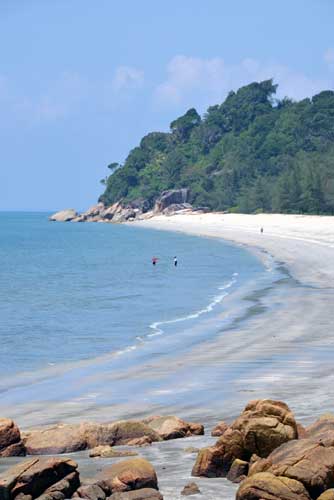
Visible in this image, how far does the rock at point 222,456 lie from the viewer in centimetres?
1299

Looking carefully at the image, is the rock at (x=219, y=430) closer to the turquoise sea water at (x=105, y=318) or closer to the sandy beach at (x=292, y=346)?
the sandy beach at (x=292, y=346)

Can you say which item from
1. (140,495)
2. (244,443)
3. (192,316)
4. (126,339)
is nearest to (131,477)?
(140,495)

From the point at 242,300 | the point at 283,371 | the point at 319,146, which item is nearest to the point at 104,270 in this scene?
the point at 242,300

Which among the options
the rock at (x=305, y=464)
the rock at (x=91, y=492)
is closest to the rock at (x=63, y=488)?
the rock at (x=91, y=492)

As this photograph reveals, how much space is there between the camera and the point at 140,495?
11.6 meters

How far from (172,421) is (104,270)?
5815 cm

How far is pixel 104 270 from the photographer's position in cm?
7400

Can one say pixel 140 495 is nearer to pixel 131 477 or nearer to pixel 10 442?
pixel 131 477

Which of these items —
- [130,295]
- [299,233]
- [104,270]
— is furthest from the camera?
[299,233]

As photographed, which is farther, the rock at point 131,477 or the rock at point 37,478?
the rock at point 131,477

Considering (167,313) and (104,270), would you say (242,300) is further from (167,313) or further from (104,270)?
(104,270)

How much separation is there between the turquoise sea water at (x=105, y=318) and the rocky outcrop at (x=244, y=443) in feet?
25.0

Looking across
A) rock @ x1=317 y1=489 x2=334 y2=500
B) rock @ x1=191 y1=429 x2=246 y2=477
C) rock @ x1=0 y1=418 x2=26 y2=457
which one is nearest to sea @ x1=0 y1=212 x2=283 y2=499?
rock @ x1=191 y1=429 x2=246 y2=477

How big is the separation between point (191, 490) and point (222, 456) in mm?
1041
